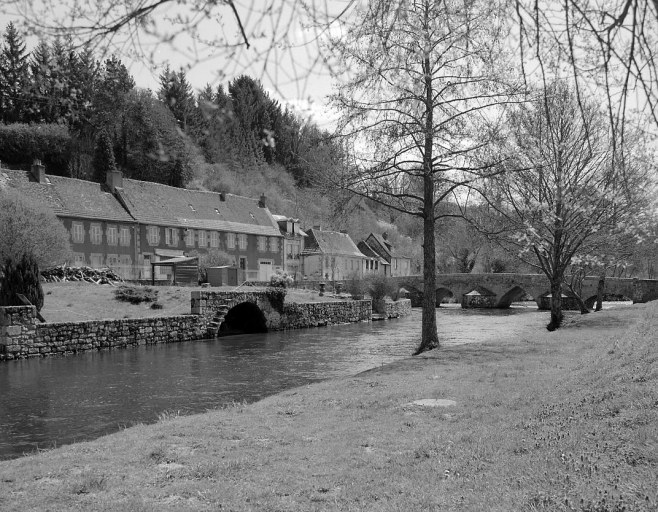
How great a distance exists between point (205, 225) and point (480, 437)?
178ft

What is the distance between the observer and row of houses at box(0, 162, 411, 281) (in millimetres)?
48594

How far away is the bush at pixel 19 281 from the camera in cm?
2445

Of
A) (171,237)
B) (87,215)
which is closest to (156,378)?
(87,215)

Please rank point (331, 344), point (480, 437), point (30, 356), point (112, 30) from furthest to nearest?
point (331, 344) → point (30, 356) → point (480, 437) → point (112, 30)

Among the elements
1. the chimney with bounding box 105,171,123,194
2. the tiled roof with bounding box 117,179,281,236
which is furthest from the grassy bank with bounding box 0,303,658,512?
the chimney with bounding box 105,171,123,194

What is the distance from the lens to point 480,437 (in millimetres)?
6660

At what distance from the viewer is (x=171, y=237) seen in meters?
56.0

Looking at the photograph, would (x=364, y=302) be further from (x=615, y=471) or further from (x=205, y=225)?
(x=615, y=471)

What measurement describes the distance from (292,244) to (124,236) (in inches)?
952

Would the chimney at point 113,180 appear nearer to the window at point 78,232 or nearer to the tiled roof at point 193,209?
the tiled roof at point 193,209

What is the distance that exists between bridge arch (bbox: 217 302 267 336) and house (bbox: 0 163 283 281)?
10040 millimetres

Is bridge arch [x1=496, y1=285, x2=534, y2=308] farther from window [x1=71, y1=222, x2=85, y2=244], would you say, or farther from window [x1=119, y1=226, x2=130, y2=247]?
window [x1=71, y1=222, x2=85, y2=244]

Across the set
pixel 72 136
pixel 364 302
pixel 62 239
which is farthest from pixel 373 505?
pixel 72 136

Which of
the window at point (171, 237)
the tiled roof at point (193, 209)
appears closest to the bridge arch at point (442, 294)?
the tiled roof at point (193, 209)
